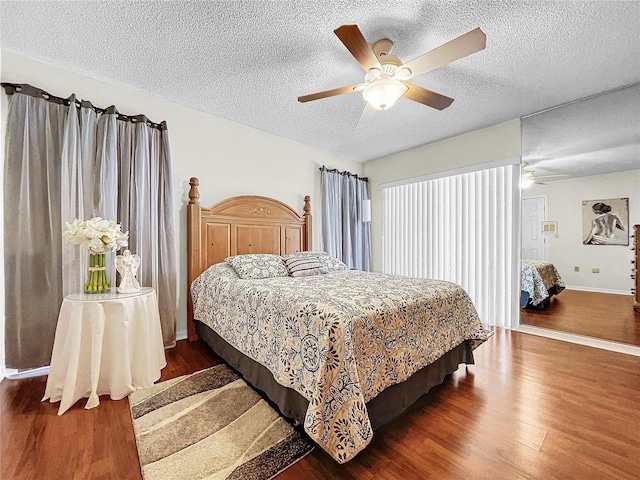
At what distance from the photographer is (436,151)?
12.8 feet

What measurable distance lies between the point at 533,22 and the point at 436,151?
2.19 metres

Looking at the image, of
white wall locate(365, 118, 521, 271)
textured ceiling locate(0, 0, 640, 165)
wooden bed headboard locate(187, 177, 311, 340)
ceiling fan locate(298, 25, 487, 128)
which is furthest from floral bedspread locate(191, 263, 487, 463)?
white wall locate(365, 118, 521, 271)

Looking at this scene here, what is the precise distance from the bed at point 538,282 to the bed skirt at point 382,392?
1692 mm

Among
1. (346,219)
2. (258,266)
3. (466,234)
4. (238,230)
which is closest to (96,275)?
(258,266)

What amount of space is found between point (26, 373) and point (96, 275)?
0.96 m

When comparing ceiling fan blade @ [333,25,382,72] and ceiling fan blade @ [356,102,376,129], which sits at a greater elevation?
ceiling fan blade @ [333,25,382,72]

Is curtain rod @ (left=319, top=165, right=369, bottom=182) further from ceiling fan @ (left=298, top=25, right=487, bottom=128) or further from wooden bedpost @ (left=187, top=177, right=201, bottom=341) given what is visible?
ceiling fan @ (left=298, top=25, right=487, bottom=128)

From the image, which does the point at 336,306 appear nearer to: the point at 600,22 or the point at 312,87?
the point at 312,87

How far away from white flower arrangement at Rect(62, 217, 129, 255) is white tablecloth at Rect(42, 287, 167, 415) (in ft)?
1.16

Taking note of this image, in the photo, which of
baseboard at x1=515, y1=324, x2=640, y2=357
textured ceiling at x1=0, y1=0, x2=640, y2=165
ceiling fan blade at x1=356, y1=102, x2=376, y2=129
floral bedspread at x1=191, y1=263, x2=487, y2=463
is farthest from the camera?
baseboard at x1=515, y1=324, x2=640, y2=357

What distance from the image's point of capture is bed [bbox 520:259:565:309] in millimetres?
3217

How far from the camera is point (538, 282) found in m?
3.29

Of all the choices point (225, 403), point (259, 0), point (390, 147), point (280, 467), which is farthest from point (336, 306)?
point (390, 147)

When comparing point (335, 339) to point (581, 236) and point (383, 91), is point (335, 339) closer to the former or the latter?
point (383, 91)
